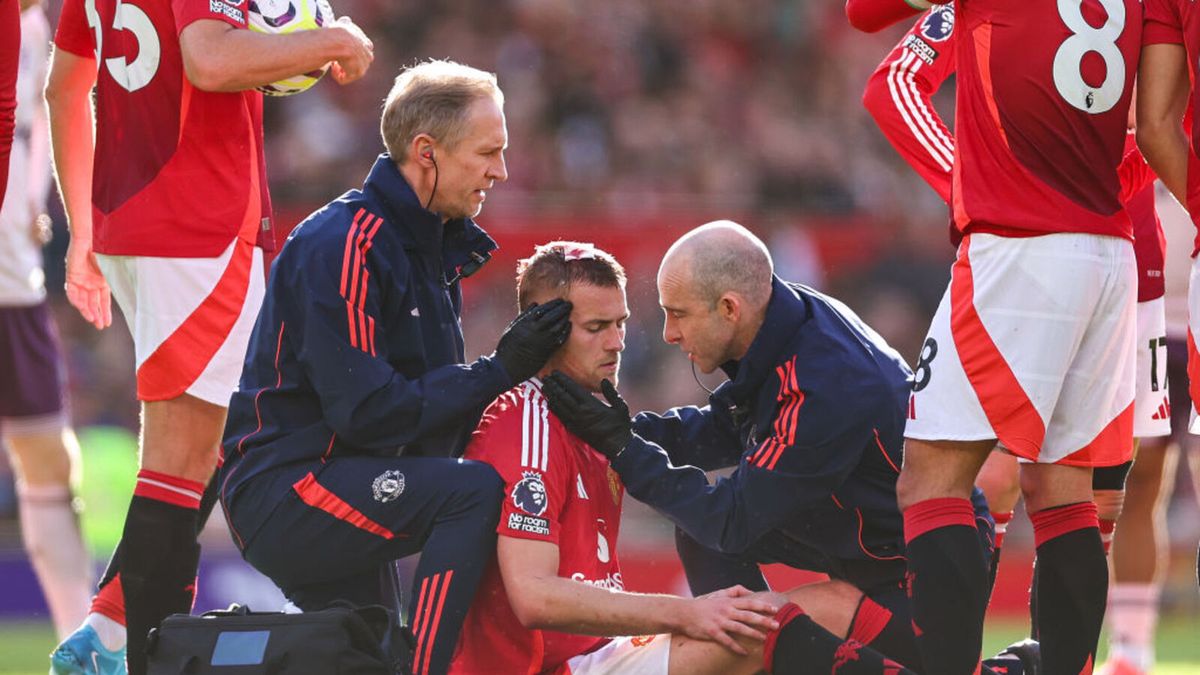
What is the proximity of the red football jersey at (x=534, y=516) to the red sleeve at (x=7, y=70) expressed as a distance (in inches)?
59.8

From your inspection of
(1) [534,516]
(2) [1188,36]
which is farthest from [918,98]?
(1) [534,516]

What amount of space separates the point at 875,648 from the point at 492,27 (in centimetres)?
1063

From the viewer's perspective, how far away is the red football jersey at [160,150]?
5.12 meters

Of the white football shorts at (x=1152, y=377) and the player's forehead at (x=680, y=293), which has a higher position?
the player's forehead at (x=680, y=293)

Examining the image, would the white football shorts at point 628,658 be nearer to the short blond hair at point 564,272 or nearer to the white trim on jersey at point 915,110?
the short blond hair at point 564,272

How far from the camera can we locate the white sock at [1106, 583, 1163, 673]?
6668 millimetres

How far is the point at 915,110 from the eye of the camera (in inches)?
217

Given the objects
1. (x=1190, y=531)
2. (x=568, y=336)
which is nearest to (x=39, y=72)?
(x=568, y=336)

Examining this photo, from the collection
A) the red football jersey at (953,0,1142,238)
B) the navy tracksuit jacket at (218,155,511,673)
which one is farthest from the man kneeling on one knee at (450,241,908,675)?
the red football jersey at (953,0,1142,238)

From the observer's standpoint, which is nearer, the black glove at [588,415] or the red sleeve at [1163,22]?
the red sleeve at [1163,22]

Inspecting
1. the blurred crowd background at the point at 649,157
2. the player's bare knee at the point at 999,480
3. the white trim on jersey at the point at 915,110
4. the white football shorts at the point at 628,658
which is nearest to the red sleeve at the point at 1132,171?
the white trim on jersey at the point at 915,110

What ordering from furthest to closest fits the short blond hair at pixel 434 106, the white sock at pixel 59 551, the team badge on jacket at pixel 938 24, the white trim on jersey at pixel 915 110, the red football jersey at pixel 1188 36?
1. the white sock at pixel 59 551
2. the team badge on jacket at pixel 938 24
3. the white trim on jersey at pixel 915 110
4. the short blond hair at pixel 434 106
5. the red football jersey at pixel 1188 36

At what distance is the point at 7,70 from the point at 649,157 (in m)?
9.68

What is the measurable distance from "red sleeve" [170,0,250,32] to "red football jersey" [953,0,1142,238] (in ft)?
7.04
